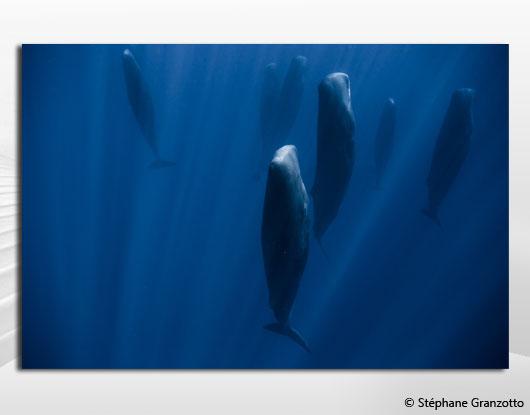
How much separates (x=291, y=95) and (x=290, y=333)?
5.10 feet

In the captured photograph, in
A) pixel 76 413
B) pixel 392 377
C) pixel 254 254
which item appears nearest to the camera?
pixel 76 413

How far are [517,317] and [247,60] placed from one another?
7.53 ft

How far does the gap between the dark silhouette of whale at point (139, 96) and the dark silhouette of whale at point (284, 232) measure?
1.01 m

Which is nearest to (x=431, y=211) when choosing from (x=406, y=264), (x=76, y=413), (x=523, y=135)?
(x=406, y=264)

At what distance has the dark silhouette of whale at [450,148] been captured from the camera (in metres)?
2.27

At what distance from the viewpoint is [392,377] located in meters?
2.32

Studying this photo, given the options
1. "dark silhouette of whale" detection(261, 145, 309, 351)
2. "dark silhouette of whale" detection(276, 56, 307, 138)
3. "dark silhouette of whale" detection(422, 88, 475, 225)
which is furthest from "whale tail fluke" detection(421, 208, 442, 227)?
"dark silhouette of whale" detection(276, 56, 307, 138)

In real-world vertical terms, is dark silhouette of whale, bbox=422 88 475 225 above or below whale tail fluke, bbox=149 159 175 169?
above

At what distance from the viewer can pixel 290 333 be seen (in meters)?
2.37

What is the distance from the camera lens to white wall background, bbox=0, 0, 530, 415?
87.0 inches

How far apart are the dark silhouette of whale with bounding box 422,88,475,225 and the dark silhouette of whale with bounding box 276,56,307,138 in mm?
938

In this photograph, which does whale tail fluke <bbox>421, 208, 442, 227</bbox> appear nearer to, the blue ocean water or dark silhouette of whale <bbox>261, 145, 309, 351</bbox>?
the blue ocean water
